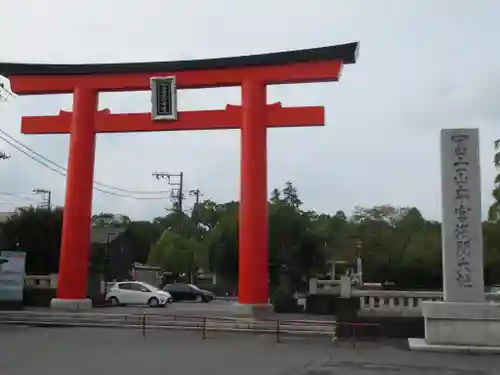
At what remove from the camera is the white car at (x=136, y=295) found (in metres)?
26.7

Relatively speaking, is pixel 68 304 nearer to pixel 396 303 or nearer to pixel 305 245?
pixel 305 245

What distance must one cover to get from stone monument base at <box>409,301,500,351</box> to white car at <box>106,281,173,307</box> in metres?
16.2

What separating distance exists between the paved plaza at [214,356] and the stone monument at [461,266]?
2.12 ft

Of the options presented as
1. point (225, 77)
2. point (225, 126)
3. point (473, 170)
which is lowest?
point (473, 170)

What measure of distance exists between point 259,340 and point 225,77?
902cm

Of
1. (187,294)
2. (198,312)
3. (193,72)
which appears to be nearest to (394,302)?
(198,312)

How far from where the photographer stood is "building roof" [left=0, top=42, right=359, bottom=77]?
733 inches

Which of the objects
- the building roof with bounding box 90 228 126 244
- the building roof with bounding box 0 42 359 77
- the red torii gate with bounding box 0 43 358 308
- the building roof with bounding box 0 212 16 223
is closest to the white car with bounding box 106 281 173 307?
the red torii gate with bounding box 0 43 358 308

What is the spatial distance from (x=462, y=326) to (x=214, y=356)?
4.99 metres

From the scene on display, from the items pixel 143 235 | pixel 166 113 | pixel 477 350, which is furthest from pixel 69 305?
pixel 143 235

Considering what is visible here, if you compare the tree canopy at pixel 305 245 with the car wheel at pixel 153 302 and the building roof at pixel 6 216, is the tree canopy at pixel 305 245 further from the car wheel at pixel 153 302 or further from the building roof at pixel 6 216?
the building roof at pixel 6 216

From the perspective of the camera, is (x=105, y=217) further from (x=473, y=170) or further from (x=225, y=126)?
(x=473, y=170)

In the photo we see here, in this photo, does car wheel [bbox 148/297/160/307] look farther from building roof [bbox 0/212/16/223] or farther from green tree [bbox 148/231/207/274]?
green tree [bbox 148/231/207/274]

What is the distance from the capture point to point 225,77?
64.2ft
